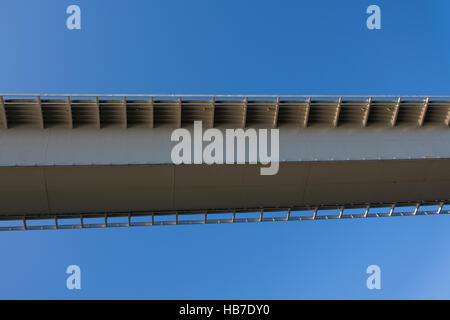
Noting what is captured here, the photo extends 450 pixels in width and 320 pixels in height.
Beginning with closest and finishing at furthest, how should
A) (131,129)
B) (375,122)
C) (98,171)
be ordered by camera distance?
(98,171) → (131,129) → (375,122)

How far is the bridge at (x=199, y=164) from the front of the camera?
1681 cm

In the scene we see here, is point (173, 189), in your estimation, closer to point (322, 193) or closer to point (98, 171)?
point (98, 171)

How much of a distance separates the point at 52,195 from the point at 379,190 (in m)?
13.1

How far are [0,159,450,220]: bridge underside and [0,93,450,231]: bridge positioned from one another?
41 mm

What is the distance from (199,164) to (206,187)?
162 centimetres

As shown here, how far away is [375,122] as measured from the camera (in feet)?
62.6

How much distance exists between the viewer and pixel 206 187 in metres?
18.3

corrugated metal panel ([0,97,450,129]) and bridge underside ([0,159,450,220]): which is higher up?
corrugated metal panel ([0,97,450,129])

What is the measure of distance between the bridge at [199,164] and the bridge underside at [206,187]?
4cm

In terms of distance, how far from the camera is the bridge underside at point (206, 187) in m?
17.0

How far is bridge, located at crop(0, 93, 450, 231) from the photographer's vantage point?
16812mm

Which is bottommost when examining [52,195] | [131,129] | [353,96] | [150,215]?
[150,215]

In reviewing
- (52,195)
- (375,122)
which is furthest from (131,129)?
(375,122)

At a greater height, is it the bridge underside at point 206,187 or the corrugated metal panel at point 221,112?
the corrugated metal panel at point 221,112
